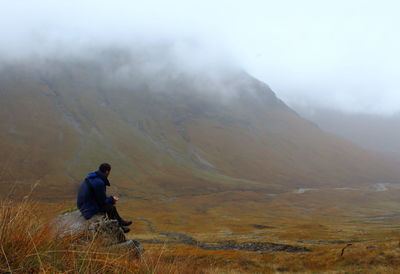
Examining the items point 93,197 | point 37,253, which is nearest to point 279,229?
point 93,197

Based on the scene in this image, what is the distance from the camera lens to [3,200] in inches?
187

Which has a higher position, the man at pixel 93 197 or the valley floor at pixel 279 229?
the man at pixel 93 197

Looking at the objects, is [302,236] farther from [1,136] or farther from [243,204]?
[1,136]

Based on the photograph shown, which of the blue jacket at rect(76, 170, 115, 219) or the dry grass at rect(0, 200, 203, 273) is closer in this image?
the dry grass at rect(0, 200, 203, 273)

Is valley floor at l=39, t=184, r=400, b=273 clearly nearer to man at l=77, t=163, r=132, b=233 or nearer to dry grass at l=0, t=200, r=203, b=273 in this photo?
man at l=77, t=163, r=132, b=233

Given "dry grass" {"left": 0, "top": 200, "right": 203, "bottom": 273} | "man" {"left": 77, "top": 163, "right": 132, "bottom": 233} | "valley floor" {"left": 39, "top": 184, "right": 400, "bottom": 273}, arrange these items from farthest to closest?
"valley floor" {"left": 39, "top": 184, "right": 400, "bottom": 273} < "man" {"left": 77, "top": 163, "right": 132, "bottom": 233} < "dry grass" {"left": 0, "top": 200, "right": 203, "bottom": 273}

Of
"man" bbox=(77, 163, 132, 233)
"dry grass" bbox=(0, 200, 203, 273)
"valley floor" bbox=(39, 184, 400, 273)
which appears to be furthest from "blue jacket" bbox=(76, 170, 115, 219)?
"valley floor" bbox=(39, 184, 400, 273)

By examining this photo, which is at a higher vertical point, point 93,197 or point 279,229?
point 93,197

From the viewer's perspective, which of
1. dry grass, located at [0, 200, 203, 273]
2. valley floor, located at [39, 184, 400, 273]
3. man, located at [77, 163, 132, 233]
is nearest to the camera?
dry grass, located at [0, 200, 203, 273]

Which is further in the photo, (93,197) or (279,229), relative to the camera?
(279,229)

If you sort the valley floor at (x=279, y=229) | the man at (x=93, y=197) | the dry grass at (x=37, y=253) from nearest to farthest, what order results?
1. the dry grass at (x=37, y=253)
2. the man at (x=93, y=197)
3. the valley floor at (x=279, y=229)

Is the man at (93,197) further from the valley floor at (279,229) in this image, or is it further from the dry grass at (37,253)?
the valley floor at (279,229)

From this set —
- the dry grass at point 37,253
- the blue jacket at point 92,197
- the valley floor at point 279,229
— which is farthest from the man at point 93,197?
the valley floor at point 279,229

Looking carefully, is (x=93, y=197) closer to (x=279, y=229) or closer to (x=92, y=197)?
(x=92, y=197)
